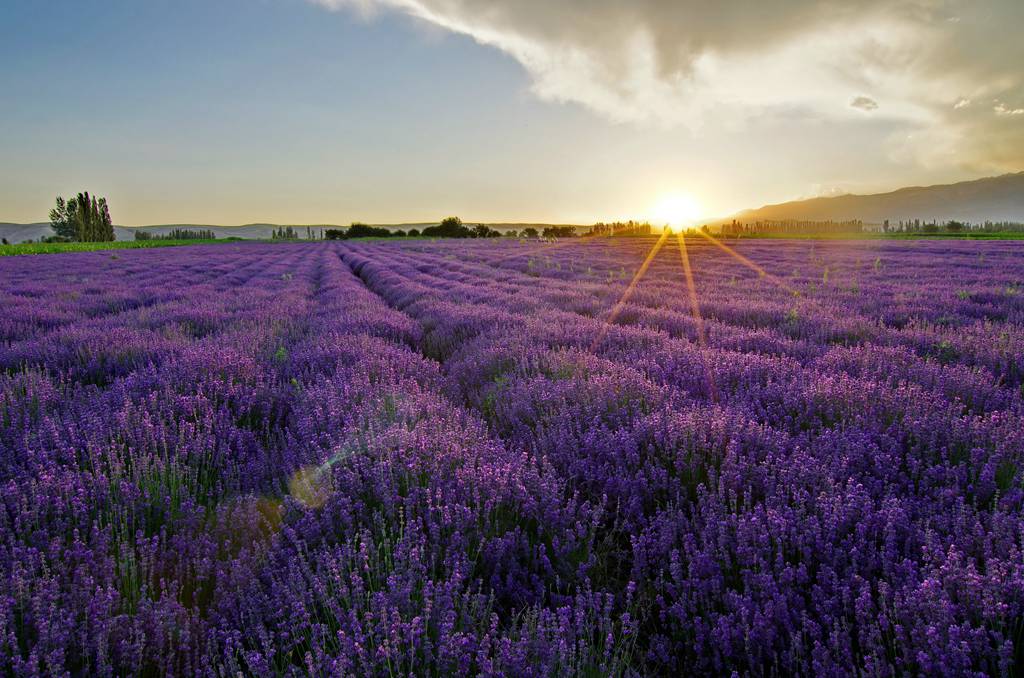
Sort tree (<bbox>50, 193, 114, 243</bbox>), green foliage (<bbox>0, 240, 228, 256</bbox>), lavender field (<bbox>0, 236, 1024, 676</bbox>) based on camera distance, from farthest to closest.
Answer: tree (<bbox>50, 193, 114, 243</bbox>) < green foliage (<bbox>0, 240, 228, 256</bbox>) < lavender field (<bbox>0, 236, 1024, 676</bbox>)

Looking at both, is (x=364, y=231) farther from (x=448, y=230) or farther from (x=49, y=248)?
(x=49, y=248)

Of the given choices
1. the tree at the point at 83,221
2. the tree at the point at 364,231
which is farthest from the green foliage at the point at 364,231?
the tree at the point at 83,221

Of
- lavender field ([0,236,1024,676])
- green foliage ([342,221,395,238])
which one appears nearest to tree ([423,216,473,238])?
green foliage ([342,221,395,238])

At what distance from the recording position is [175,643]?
1.43 m

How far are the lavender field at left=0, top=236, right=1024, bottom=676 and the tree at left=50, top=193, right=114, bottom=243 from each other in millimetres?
85649

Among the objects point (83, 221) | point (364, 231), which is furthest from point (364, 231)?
point (83, 221)

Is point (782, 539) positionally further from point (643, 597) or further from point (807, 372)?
point (807, 372)

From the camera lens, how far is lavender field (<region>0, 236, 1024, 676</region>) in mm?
1337

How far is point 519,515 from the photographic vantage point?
6.83ft

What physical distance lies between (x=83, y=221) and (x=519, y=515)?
93611 mm

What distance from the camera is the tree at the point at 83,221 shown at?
71.9 m

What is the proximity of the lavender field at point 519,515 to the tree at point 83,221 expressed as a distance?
8565 centimetres

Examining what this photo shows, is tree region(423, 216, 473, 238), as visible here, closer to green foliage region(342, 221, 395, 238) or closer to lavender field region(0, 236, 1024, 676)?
green foliage region(342, 221, 395, 238)

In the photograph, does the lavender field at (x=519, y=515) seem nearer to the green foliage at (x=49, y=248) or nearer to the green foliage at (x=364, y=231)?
the green foliage at (x=49, y=248)
